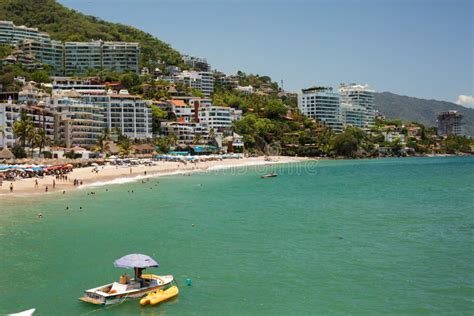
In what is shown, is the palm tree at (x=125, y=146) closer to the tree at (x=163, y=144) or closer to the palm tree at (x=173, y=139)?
the tree at (x=163, y=144)

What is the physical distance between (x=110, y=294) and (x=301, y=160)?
352 ft

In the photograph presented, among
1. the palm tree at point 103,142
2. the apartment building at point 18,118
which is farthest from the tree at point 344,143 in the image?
the apartment building at point 18,118

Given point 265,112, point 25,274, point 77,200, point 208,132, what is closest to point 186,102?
point 208,132

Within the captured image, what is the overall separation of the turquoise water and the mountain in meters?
123

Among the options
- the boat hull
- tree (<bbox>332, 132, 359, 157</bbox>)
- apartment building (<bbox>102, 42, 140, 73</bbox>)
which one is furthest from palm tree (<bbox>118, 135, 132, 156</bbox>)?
the boat hull

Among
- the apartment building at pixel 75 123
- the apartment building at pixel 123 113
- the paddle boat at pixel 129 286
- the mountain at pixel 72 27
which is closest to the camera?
the paddle boat at pixel 129 286

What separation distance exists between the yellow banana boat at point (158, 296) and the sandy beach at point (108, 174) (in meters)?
30.7

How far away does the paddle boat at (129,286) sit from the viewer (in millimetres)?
17891

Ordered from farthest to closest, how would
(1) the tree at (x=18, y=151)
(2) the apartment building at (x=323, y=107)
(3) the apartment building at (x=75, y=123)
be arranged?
(2) the apartment building at (x=323, y=107), (3) the apartment building at (x=75, y=123), (1) the tree at (x=18, y=151)

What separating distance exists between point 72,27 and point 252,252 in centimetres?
16280

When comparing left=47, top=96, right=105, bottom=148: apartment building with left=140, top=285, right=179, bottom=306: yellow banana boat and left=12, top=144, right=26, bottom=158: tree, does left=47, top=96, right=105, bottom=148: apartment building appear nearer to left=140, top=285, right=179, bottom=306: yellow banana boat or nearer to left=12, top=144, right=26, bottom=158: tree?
left=12, top=144, right=26, bottom=158: tree

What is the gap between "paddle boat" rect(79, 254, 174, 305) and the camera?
17.9m

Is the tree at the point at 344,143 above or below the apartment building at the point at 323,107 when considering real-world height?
below

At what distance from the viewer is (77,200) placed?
142 ft
